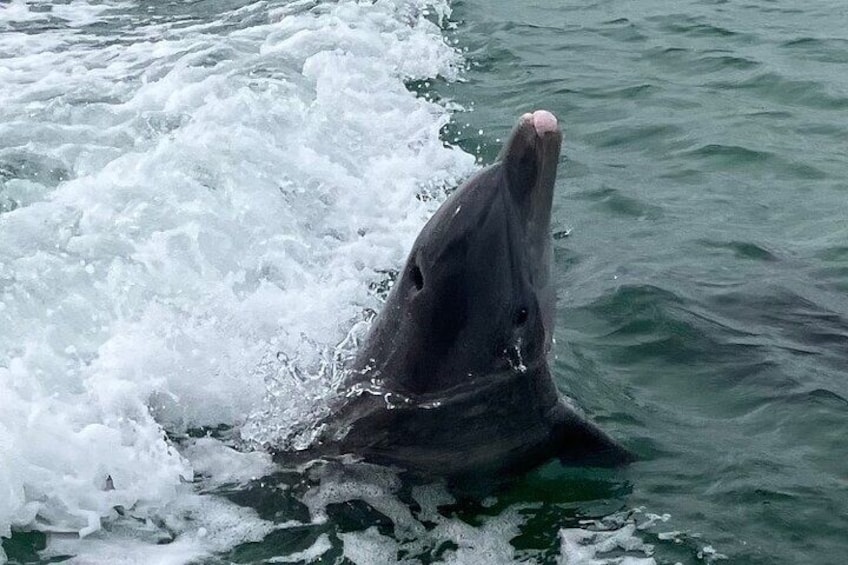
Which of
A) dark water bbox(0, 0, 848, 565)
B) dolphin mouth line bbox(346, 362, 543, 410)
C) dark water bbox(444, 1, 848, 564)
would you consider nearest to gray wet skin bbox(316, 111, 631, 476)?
dolphin mouth line bbox(346, 362, 543, 410)

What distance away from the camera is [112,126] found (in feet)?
35.4

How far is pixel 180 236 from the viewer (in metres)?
8.54

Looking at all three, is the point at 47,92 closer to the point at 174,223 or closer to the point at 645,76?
the point at 174,223

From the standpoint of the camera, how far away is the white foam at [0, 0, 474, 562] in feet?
19.0

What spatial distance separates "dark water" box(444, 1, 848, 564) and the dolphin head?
1.00 m

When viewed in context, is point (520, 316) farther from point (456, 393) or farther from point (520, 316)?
point (456, 393)

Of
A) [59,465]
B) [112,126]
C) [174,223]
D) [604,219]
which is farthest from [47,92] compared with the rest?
[59,465]

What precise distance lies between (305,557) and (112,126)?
6327mm

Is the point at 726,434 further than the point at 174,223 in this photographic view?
No

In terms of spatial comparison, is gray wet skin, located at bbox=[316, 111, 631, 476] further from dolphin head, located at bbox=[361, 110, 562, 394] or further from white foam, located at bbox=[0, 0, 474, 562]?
white foam, located at bbox=[0, 0, 474, 562]

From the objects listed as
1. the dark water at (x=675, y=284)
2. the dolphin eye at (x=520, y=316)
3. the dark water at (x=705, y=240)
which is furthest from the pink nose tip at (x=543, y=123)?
the dark water at (x=705, y=240)

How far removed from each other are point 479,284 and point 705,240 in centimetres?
423

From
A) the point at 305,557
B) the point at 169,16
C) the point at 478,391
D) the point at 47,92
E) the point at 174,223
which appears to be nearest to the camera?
the point at 305,557

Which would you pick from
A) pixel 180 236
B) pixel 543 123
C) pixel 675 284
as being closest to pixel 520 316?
pixel 543 123
